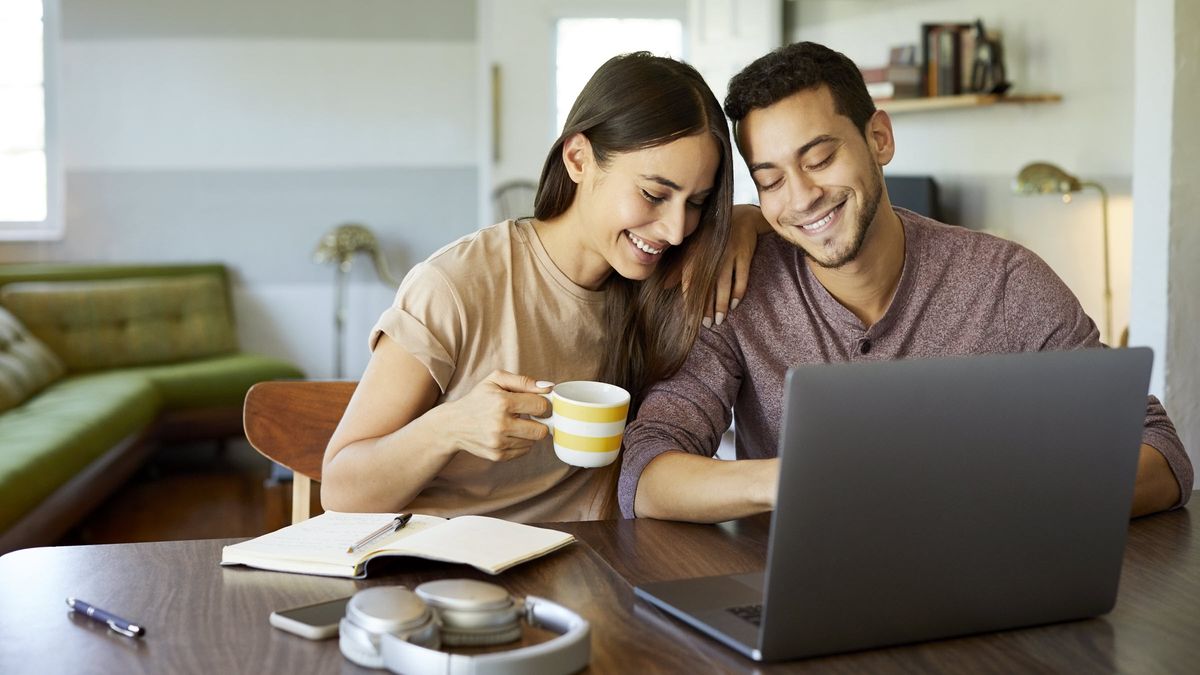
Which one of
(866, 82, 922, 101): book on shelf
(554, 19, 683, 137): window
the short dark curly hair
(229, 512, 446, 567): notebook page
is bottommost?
(229, 512, 446, 567): notebook page

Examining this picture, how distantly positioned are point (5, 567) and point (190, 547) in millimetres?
181

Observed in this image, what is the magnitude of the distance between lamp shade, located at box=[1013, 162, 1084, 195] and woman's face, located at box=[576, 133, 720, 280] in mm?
2349

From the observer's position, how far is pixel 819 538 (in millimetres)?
956

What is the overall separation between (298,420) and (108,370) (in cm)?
394

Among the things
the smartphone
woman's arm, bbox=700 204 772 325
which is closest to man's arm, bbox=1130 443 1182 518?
woman's arm, bbox=700 204 772 325

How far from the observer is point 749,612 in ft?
3.64

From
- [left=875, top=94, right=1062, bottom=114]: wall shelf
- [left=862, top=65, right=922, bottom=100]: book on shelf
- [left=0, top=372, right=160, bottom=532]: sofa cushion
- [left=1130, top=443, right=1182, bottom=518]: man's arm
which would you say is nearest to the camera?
[left=1130, top=443, right=1182, bottom=518]: man's arm

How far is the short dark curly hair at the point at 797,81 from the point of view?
5.61ft

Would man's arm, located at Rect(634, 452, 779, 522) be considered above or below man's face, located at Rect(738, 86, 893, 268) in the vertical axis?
below

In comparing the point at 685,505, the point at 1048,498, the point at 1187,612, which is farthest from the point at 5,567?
the point at 1187,612

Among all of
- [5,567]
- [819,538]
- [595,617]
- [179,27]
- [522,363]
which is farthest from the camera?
[179,27]

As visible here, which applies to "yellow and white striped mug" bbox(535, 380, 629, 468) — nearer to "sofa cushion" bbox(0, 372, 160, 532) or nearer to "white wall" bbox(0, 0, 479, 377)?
"sofa cushion" bbox(0, 372, 160, 532)

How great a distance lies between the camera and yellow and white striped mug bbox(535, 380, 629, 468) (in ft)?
4.38

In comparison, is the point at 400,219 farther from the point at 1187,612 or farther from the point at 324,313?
the point at 1187,612
